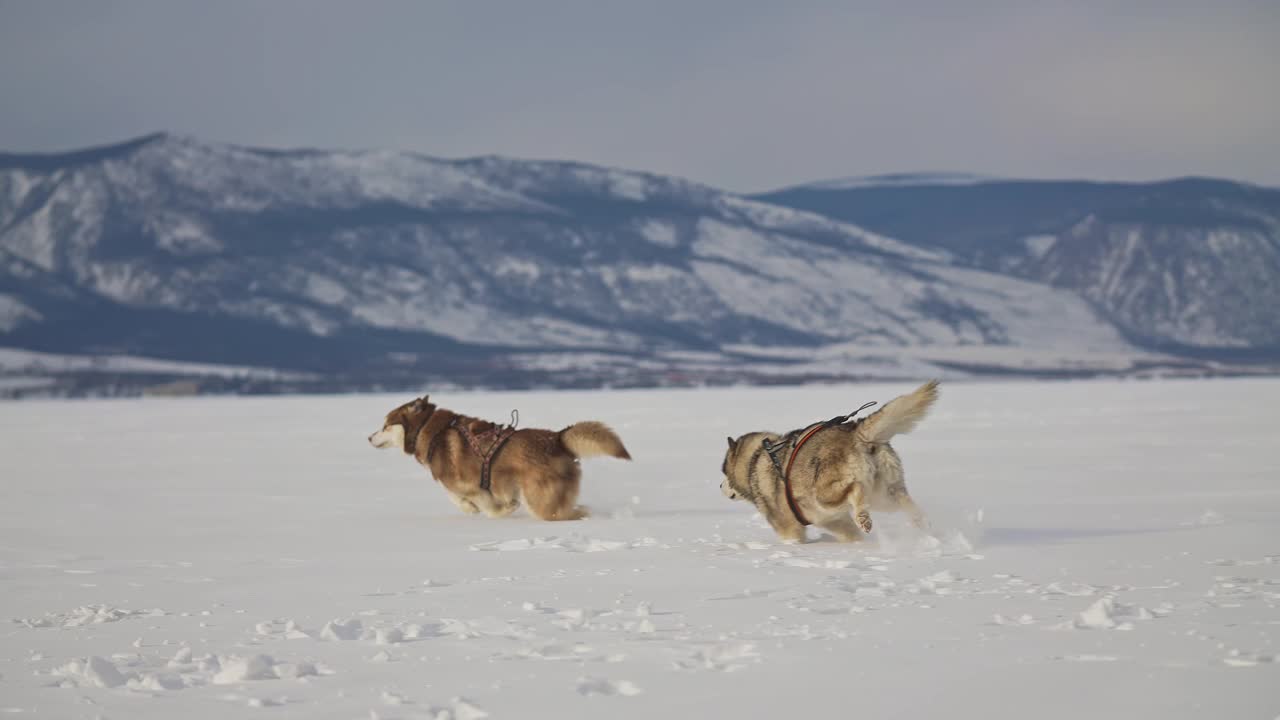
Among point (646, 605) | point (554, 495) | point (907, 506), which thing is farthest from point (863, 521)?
point (554, 495)

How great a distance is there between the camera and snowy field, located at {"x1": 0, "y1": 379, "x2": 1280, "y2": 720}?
6.19 m

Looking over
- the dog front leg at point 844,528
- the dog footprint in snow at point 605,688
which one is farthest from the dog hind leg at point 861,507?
the dog footprint in snow at point 605,688

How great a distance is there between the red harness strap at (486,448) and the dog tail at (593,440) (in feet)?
2.40

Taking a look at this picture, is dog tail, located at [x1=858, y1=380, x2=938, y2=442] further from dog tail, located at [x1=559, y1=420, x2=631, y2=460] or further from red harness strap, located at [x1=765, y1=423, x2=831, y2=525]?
dog tail, located at [x1=559, y1=420, x2=631, y2=460]

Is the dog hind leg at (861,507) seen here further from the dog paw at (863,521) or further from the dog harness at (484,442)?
the dog harness at (484,442)

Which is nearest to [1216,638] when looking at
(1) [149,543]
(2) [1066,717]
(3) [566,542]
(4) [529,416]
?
(2) [1066,717]

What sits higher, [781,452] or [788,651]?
[781,452]

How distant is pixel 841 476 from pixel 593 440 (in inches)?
110

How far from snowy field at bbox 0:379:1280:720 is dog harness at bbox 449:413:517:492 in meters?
0.49

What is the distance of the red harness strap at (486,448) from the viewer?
1334 centimetres

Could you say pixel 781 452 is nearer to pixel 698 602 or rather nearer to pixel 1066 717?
pixel 698 602

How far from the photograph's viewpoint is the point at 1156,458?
795 inches

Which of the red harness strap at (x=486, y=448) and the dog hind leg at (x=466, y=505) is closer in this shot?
the red harness strap at (x=486, y=448)

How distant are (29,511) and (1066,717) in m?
12.7
